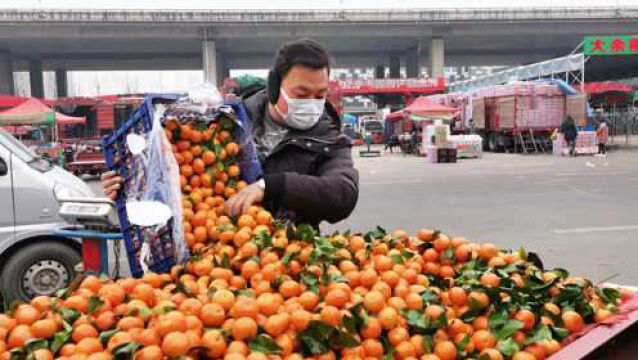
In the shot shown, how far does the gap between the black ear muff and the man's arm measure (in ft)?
1.38

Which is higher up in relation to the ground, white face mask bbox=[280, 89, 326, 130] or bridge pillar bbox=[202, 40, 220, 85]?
bridge pillar bbox=[202, 40, 220, 85]

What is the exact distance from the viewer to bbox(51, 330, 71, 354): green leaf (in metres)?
1.77

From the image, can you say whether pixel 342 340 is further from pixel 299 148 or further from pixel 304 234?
pixel 299 148

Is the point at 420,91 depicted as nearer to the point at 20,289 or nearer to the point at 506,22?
the point at 506,22

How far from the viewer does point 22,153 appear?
218 inches

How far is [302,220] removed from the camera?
2.97 meters

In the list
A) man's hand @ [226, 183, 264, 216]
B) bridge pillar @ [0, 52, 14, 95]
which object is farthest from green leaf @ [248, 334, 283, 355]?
bridge pillar @ [0, 52, 14, 95]

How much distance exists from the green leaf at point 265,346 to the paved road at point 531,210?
265 centimetres

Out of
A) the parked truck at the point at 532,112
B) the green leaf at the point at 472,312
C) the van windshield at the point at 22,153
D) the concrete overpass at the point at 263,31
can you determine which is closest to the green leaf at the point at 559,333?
the green leaf at the point at 472,312

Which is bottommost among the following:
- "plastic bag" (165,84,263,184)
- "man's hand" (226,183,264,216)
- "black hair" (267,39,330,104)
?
"man's hand" (226,183,264,216)

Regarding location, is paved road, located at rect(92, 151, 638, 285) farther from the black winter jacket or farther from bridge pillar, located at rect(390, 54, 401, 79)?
bridge pillar, located at rect(390, 54, 401, 79)

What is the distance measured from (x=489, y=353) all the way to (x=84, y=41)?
56788mm

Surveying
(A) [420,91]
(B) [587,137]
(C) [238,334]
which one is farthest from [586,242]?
(A) [420,91]

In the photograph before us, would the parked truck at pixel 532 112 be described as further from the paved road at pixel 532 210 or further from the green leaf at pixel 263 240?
the green leaf at pixel 263 240
